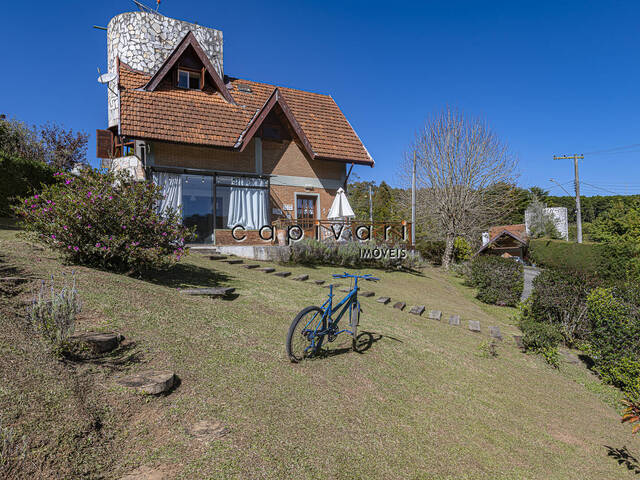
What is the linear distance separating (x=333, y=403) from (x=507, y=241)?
23.8 metres

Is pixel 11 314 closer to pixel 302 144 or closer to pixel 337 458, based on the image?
pixel 337 458

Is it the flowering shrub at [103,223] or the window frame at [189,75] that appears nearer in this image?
the flowering shrub at [103,223]

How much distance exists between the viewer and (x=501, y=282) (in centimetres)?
1306

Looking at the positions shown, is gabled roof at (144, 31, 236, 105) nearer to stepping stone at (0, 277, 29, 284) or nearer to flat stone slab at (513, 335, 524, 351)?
stepping stone at (0, 277, 29, 284)

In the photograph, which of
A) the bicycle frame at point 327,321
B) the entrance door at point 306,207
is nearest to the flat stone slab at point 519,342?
the bicycle frame at point 327,321

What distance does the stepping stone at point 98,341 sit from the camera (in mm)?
3871

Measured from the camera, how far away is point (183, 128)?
47.3ft

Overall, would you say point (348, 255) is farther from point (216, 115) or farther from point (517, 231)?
point (517, 231)

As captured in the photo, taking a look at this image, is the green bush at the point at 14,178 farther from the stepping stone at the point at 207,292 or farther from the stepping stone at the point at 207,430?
the stepping stone at the point at 207,430

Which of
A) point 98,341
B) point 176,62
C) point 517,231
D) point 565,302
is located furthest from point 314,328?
point 517,231

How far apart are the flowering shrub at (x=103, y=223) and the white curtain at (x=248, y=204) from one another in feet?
25.9

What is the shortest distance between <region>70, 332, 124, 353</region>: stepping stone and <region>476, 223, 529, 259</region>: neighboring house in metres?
22.0

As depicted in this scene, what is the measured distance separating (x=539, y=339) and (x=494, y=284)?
19.5 feet

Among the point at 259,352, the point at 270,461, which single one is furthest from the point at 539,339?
the point at 270,461
